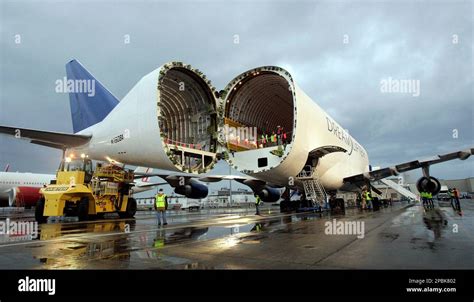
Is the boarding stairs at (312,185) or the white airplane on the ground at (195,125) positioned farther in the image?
the boarding stairs at (312,185)

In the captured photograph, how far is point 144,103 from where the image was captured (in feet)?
36.3

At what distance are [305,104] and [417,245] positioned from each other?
948 cm

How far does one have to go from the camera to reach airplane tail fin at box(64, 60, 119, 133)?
51.2 feet

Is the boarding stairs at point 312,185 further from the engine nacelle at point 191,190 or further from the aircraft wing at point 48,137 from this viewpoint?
the aircraft wing at point 48,137

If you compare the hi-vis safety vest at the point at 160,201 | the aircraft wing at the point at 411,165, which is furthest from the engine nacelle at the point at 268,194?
the hi-vis safety vest at the point at 160,201

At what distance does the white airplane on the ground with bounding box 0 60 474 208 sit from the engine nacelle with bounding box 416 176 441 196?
0.12 meters

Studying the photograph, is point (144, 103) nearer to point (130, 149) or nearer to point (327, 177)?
point (130, 149)

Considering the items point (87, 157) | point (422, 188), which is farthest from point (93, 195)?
point (422, 188)

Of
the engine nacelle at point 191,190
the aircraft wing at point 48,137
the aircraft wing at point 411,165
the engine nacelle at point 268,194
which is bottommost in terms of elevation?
the engine nacelle at point 268,194

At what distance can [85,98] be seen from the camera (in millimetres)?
16562

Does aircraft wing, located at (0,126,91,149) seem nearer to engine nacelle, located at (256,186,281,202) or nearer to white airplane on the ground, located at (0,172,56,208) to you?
engine nacelle, located at (256,186,281,202)

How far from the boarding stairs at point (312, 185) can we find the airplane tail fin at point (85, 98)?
10.6m

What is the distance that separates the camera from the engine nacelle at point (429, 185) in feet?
61.5

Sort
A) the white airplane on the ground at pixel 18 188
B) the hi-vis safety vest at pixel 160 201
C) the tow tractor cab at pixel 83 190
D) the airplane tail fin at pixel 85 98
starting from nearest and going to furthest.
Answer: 1. the hi-vis safety vest at pixel 160 201
2. the tow tractor cab at pixel 83 190
3. the airplane tail fin at pixel 85 98
4. the white airplane on the ground at pixel 18 188
